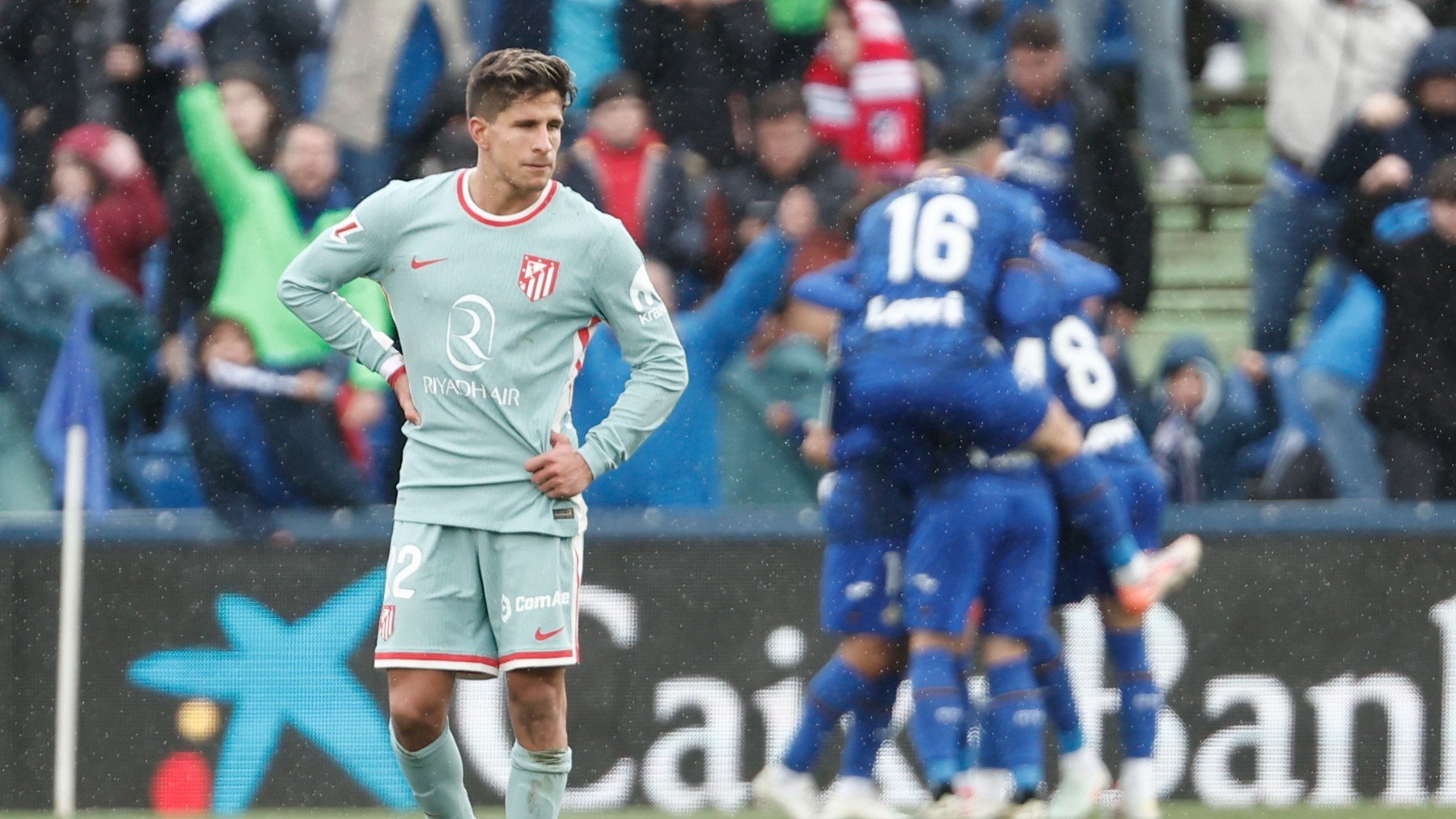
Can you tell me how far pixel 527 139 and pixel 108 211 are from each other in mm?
4543

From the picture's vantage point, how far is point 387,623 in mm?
5543

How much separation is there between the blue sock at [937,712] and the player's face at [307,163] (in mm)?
3317

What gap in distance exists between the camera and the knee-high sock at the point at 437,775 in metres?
5.65

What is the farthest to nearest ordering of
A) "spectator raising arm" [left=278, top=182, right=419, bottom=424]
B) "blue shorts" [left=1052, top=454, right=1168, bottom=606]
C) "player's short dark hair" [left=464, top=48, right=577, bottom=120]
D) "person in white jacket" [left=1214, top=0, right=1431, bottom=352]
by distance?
"person in white jacket" [left=1214, top=0, right=1431, bottom=352] → "blue shorts" [left=1052, top=454, right=1168, bottom=606] → "spectator raising arm" [left=278, top=182, right=419, bottom=424] → "player's short dark hair" [left=464, top=48, right=577, bottom=120]

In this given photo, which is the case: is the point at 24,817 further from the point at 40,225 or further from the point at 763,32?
the point at 763,32

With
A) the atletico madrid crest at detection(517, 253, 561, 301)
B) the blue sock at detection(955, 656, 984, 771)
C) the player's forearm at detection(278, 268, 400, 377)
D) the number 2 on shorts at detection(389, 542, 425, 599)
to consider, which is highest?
the atletico madrid crest at detection(517, 253, 561, 301)

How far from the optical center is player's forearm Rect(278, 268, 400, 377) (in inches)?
225

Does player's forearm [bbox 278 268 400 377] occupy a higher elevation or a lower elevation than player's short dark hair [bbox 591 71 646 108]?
lower

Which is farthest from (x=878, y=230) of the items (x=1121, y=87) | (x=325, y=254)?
(x=1121, y=87)

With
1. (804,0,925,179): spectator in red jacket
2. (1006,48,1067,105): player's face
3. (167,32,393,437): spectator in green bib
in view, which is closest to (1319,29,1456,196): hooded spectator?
(1006,48,1067,105): player's face

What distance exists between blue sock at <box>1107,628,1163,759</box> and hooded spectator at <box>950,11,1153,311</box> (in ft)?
7.25

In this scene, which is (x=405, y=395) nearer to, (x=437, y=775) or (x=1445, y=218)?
(x=437, y=775)

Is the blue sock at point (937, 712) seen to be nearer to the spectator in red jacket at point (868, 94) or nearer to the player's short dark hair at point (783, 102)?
the player's short dark hair at point (783, 102)

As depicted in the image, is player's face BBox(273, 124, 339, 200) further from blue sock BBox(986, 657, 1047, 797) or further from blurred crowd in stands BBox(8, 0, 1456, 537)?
blue sock BBox(986, 657, 1047, 797)
